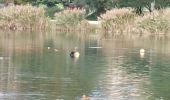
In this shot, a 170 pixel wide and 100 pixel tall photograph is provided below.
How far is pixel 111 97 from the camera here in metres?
→ 17.2

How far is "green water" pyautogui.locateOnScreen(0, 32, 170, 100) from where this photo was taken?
18.0 metres

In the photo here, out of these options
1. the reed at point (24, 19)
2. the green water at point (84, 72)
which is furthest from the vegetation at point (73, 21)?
the green water at point (84, 72)

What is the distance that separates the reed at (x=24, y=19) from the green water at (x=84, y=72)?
14.7 m

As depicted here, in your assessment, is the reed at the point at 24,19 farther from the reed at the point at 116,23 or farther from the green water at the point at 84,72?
the green water at the point at 84,72

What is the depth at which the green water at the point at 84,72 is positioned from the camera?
18.0 metres

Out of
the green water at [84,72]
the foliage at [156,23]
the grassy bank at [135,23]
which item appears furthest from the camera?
the grassy bank at [135,23]

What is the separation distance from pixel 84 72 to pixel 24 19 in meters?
29.3

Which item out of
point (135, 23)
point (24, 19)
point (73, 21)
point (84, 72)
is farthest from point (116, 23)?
point (84, 72)

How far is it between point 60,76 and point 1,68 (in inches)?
120

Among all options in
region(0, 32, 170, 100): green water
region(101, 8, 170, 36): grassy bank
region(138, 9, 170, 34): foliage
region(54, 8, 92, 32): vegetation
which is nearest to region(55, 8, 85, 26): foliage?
region(54, 8, 92, 32): vegetation

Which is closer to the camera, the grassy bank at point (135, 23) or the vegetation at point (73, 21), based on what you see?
the grassy bank at point (135, 23)

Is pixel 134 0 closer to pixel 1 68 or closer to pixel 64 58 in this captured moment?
pixel 64 58

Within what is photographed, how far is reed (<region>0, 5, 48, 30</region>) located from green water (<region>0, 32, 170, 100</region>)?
14686 mm

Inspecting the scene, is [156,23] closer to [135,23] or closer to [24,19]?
[135,23]
